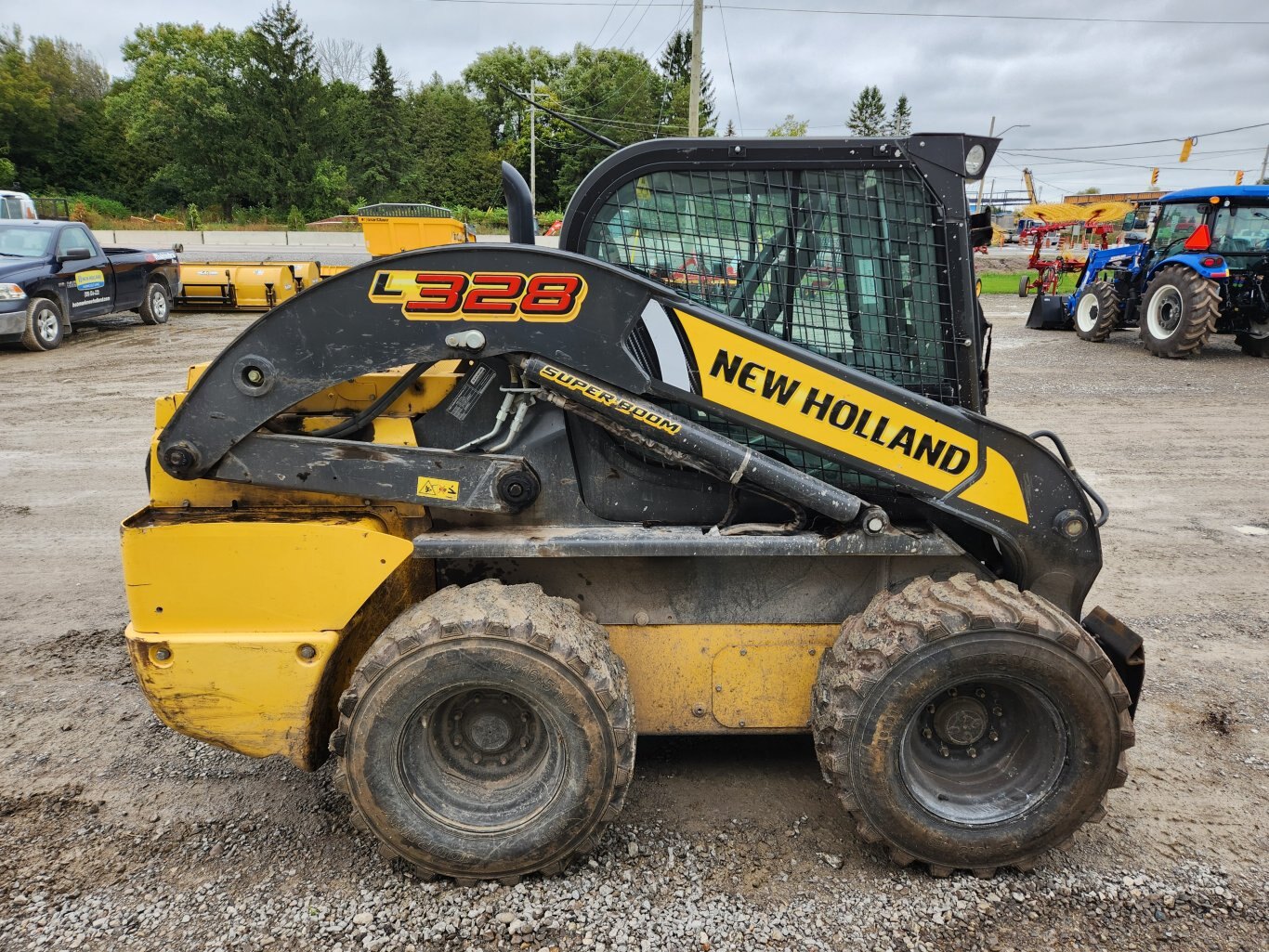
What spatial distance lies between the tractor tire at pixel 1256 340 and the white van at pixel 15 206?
22.3 m

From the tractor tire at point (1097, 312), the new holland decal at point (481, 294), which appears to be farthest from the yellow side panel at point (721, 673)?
the tractor tire at point (1097, 312)

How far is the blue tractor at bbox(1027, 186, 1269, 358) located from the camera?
13.1 meters

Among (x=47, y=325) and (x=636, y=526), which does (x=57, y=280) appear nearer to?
(x=47, y=325)

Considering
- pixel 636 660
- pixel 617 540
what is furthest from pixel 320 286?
pixel 636 660

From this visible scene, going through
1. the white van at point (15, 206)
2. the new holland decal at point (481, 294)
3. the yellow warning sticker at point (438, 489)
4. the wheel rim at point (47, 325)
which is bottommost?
the yellow warning sticker at point (438, 489)

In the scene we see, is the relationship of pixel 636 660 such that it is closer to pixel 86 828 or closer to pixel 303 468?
pixel 303 468

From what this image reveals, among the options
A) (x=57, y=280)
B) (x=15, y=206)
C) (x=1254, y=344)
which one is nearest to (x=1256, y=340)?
(x=1254, y=344)

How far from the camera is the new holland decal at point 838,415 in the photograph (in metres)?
2.82

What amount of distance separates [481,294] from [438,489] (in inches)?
25.6

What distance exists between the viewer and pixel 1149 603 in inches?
207

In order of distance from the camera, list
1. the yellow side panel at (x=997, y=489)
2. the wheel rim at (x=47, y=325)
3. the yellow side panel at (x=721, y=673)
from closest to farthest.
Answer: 1. the yellow side panel at (x=997, y=489)
2. the yellow side panel at (x=721, y=673)
3. the wheel rim at (x=47, y=325)

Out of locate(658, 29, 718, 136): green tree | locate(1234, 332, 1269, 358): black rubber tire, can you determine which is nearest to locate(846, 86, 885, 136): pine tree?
locate(658, 29, 718, 136): green tree

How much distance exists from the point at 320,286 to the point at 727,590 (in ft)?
5.61

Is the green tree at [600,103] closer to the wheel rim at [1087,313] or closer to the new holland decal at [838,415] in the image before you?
the wheel rim at [1087,313]
